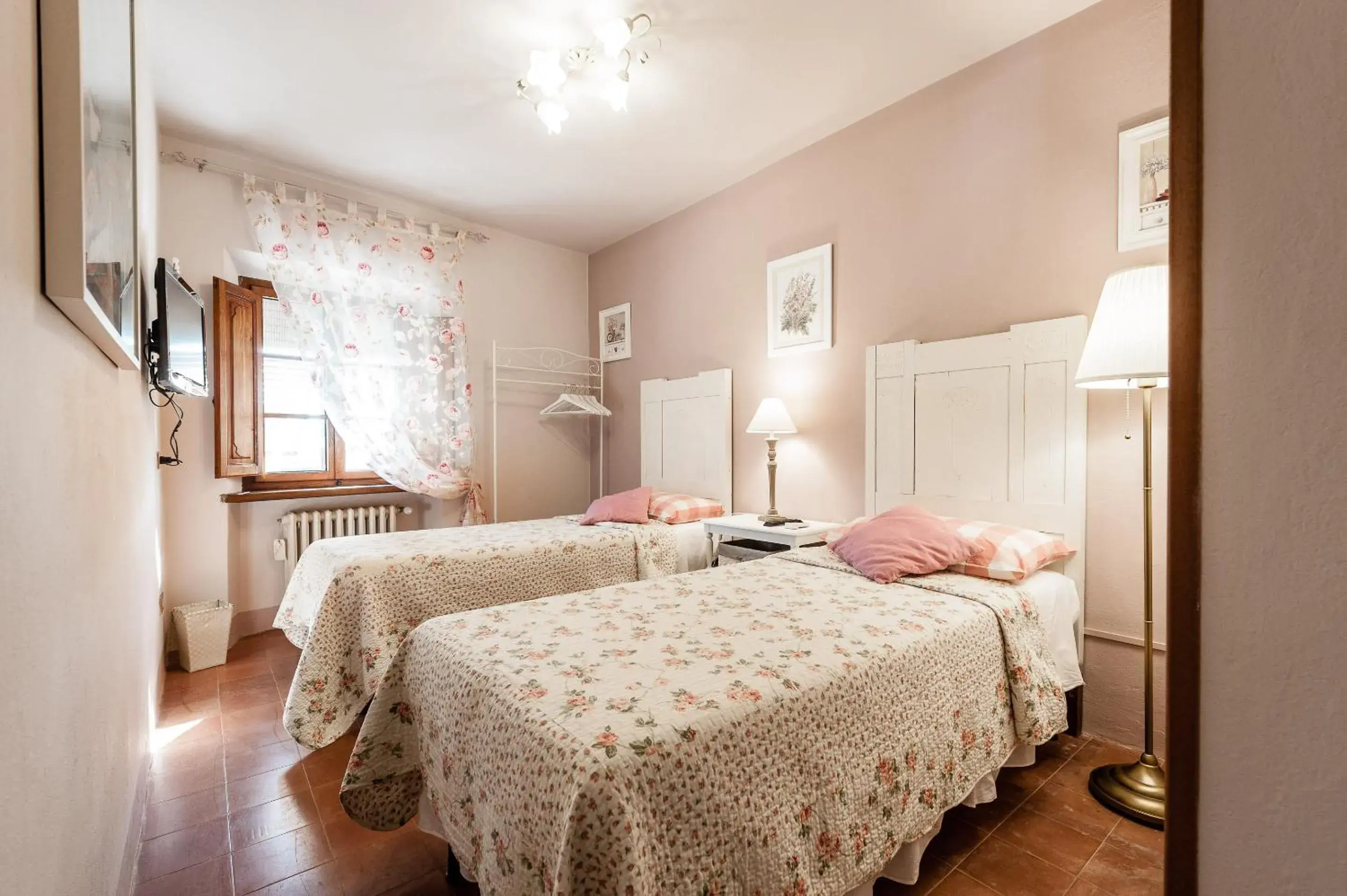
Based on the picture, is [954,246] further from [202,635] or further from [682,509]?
[202,635]

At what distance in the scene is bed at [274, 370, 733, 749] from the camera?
224 centimetres

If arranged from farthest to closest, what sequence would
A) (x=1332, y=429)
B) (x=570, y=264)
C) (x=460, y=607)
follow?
1. (x=570, y=264)
2. (x=460, y=607)
3. (x=1332, y=429)

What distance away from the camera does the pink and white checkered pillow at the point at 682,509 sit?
3.53m

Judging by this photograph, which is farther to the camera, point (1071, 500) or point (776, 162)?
point (776, 162)

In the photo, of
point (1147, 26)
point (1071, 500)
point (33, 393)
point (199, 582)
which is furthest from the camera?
point (199, 582)

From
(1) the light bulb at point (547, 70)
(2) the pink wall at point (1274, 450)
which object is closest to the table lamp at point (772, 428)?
(1) the light bulb at point (547, 70)

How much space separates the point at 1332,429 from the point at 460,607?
2638 mm

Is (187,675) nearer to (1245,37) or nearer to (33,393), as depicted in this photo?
(33,393)

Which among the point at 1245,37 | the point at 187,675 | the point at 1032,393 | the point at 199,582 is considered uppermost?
the point at 1245,37

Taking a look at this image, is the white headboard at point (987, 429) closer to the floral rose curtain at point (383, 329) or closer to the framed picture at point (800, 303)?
the framed picture at point (800, 303)

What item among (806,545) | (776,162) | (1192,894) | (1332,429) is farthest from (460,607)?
(776,162)

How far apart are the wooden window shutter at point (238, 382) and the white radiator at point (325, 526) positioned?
1.49ft

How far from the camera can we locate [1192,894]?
0.54 metres

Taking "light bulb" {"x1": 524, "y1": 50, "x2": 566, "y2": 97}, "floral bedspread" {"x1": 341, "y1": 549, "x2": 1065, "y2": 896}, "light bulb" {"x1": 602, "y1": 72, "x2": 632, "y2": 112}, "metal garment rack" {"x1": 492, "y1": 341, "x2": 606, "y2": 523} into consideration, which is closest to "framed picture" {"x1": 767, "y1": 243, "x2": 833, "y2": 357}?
"light bulb" {"x1": 602, "y1": 72, "x2": 632, "y2": 112}
